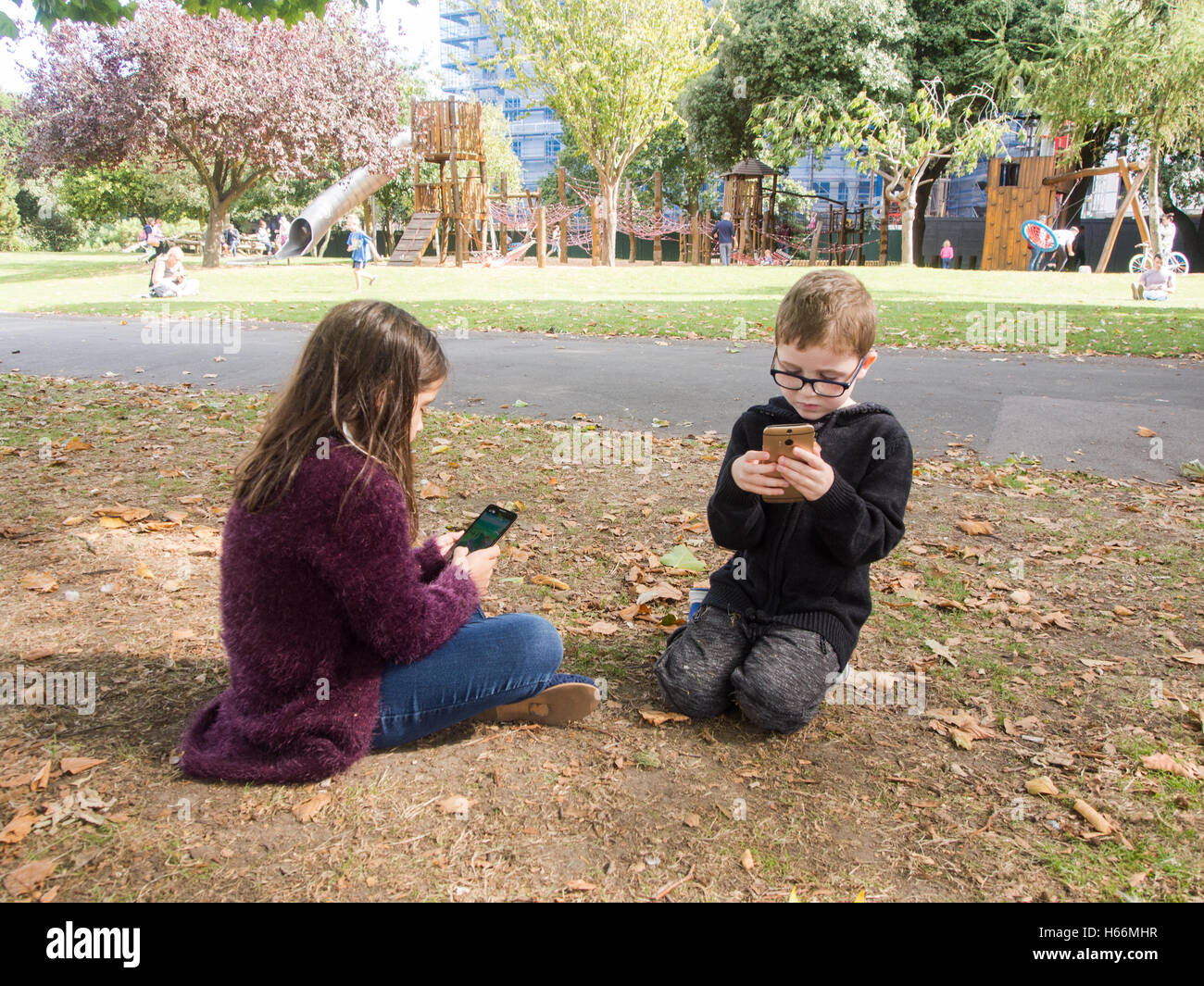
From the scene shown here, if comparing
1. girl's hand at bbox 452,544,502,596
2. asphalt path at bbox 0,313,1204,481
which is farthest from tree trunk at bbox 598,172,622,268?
girl's hand at bbox 452,544,502,596

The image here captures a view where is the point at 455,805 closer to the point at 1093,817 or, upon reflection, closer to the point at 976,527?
the point at 1093,817

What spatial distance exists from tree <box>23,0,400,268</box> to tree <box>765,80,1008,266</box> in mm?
14856

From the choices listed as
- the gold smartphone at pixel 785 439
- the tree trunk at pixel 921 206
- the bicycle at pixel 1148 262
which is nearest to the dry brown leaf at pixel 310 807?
the gold smartphone at pixel 785 439

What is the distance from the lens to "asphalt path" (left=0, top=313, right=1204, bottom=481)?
7.07 meters

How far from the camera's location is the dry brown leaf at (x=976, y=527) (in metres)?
5.02

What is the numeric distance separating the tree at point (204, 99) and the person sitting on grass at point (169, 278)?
1145cm

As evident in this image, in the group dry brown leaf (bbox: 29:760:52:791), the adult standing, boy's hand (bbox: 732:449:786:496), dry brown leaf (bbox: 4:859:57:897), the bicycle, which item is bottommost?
dry brown leaf (bbox: 4:859:57:897)

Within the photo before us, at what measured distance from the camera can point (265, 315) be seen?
1538cm

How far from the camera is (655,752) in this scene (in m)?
2.94

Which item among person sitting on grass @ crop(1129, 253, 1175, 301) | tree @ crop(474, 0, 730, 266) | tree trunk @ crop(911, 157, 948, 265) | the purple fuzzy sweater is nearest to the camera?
the purple fuzzy sweater

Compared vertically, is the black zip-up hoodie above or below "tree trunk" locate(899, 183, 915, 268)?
below

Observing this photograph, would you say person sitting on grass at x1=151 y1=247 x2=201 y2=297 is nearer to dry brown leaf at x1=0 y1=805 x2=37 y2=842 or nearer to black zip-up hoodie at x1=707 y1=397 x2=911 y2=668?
dry brown leaf at x1=0 y1=805 x2=37 y2=842

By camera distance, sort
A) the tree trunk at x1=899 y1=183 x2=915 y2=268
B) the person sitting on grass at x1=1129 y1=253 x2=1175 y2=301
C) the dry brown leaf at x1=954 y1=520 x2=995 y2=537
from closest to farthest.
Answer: the dry brown leaf at x1=954 y1=520 x2=995 y2=537 < the person sitting on grass at x1=1129 y1=253 x2=1175 y2=301 < the tree trunk at x1=899 y1=183 x2=915 y2=268
